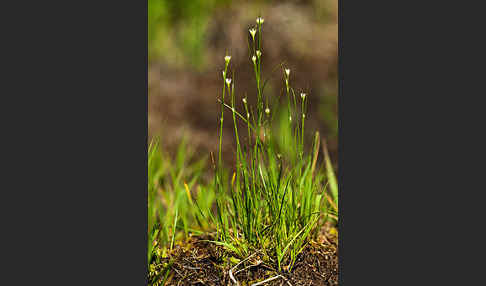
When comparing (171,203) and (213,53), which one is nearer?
(171,203)

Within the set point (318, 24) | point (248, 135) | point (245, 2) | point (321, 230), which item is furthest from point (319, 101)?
point (248, 135)

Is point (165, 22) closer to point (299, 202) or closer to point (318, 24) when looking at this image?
point (318, 24)

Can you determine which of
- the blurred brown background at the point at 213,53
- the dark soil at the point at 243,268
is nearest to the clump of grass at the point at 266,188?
the dark soil at the point at 243,268

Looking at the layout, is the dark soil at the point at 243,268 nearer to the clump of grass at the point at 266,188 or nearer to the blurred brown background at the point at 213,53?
the clump of grass at the point at 266,188

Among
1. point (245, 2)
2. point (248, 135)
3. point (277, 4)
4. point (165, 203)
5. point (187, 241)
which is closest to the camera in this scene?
point (248, 135)

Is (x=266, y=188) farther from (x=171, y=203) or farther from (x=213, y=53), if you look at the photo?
(x=213, y=53)

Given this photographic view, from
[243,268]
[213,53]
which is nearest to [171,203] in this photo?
[243,268]
